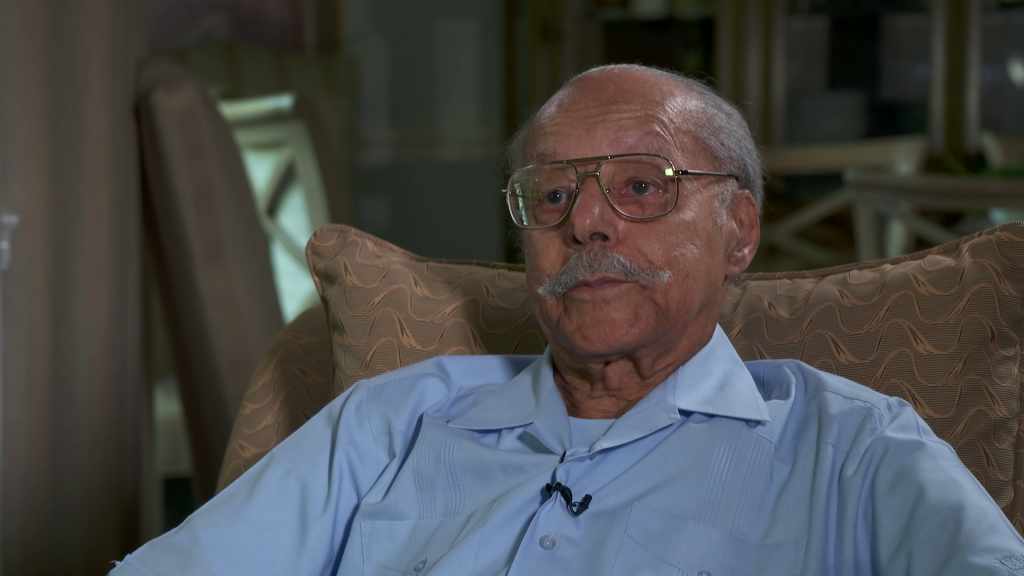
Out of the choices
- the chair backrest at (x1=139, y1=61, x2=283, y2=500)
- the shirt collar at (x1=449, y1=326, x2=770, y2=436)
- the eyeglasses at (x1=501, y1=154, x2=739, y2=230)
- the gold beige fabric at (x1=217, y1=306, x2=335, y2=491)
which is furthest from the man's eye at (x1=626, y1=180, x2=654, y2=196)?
the chair backrest at (x1=139, y1=61, x2=283, y2=500)

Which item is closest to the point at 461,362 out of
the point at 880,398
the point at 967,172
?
the point at 880,398

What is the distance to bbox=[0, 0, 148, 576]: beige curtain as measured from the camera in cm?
174

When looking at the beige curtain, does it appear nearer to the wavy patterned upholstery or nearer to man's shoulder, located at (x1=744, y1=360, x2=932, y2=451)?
the wavy patterned upholstery

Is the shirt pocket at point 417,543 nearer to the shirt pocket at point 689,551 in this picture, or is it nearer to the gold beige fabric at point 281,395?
the shirt pocket at point 689,551

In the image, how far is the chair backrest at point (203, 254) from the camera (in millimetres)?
1926

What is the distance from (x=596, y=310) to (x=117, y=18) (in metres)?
1.36

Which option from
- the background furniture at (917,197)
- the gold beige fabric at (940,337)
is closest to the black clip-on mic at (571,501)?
the gold beige fabric at (940,337)

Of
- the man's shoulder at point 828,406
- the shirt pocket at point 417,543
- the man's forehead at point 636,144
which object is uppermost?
the man's forehead at point 636,144

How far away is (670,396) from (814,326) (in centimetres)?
28

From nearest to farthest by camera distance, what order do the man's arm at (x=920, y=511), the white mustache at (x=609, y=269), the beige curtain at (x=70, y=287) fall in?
the man's arm at (x=920, y=511) < the white mustache at (x=609, y=269) < the beige curtain at (x=70, y=287)

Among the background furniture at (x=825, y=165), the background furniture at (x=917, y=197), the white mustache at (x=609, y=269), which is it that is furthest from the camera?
the background furniture at (x=825, y=165)

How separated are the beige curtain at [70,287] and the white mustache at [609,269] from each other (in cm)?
119

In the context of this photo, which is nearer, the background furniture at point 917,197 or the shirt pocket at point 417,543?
the shirt pocket at point 417,543

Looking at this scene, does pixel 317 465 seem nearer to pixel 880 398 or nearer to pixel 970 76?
pixel 880 398
